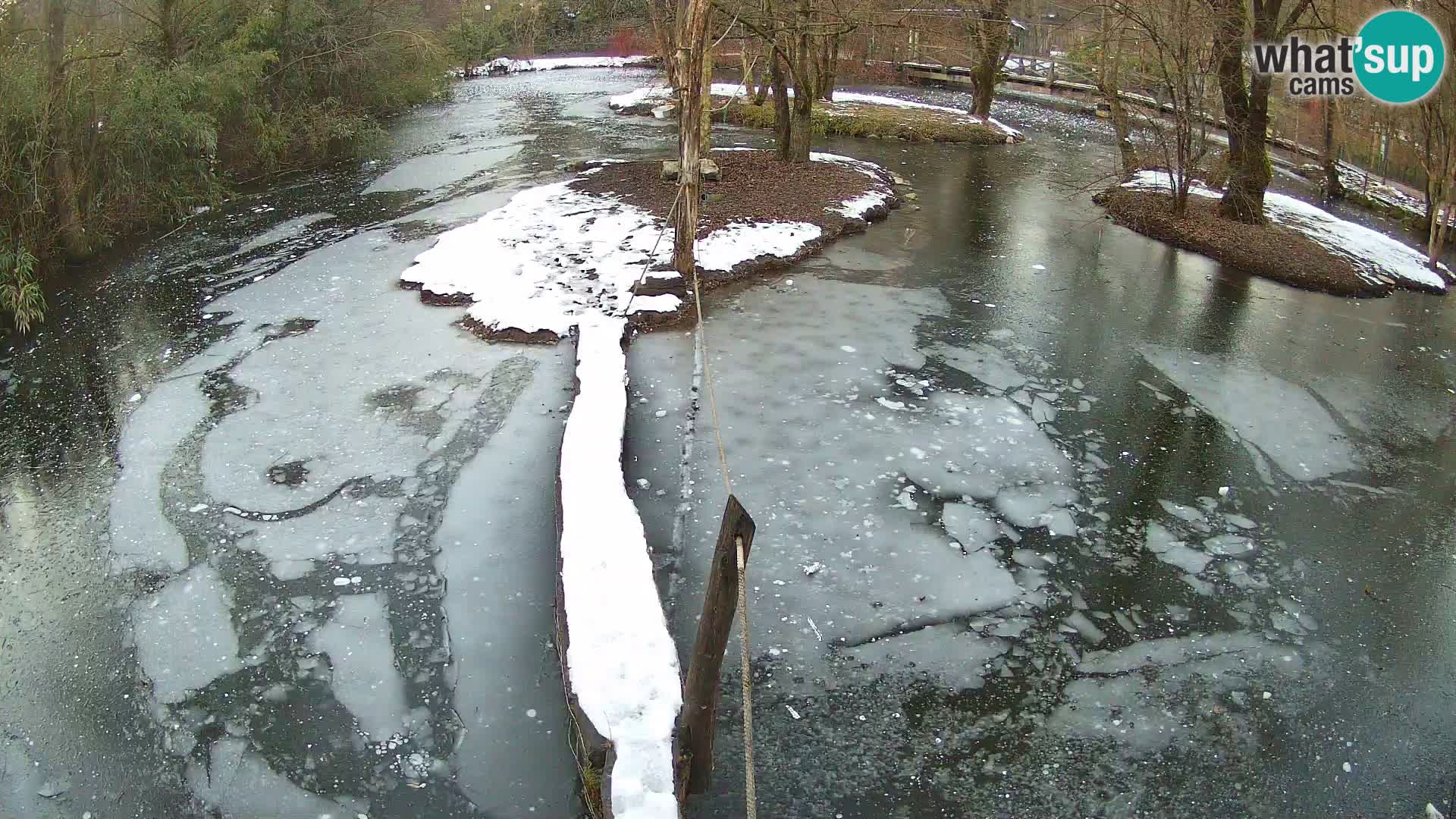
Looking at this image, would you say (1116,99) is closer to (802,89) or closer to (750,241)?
(802,89)

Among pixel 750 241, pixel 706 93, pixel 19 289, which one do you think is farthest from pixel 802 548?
pixel 19 289

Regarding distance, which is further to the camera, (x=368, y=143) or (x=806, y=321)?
(x=368, y=143)

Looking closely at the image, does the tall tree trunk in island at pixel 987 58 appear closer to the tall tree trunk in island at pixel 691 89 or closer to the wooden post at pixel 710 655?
the tall tree trunk in island at pixel 691 89

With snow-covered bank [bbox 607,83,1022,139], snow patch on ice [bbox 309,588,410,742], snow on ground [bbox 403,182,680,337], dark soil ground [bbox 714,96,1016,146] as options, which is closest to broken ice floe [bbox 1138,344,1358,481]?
snow on ground [bbox 403,182,680,337]

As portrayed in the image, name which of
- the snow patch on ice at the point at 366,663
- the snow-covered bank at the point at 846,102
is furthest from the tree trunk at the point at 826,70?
the snow patch on ice at the point at 366,663

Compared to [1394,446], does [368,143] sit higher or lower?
higher

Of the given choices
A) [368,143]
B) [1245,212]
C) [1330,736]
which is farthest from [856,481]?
[368,143]

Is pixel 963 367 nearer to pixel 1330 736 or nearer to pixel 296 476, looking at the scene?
pixel 1330 736
